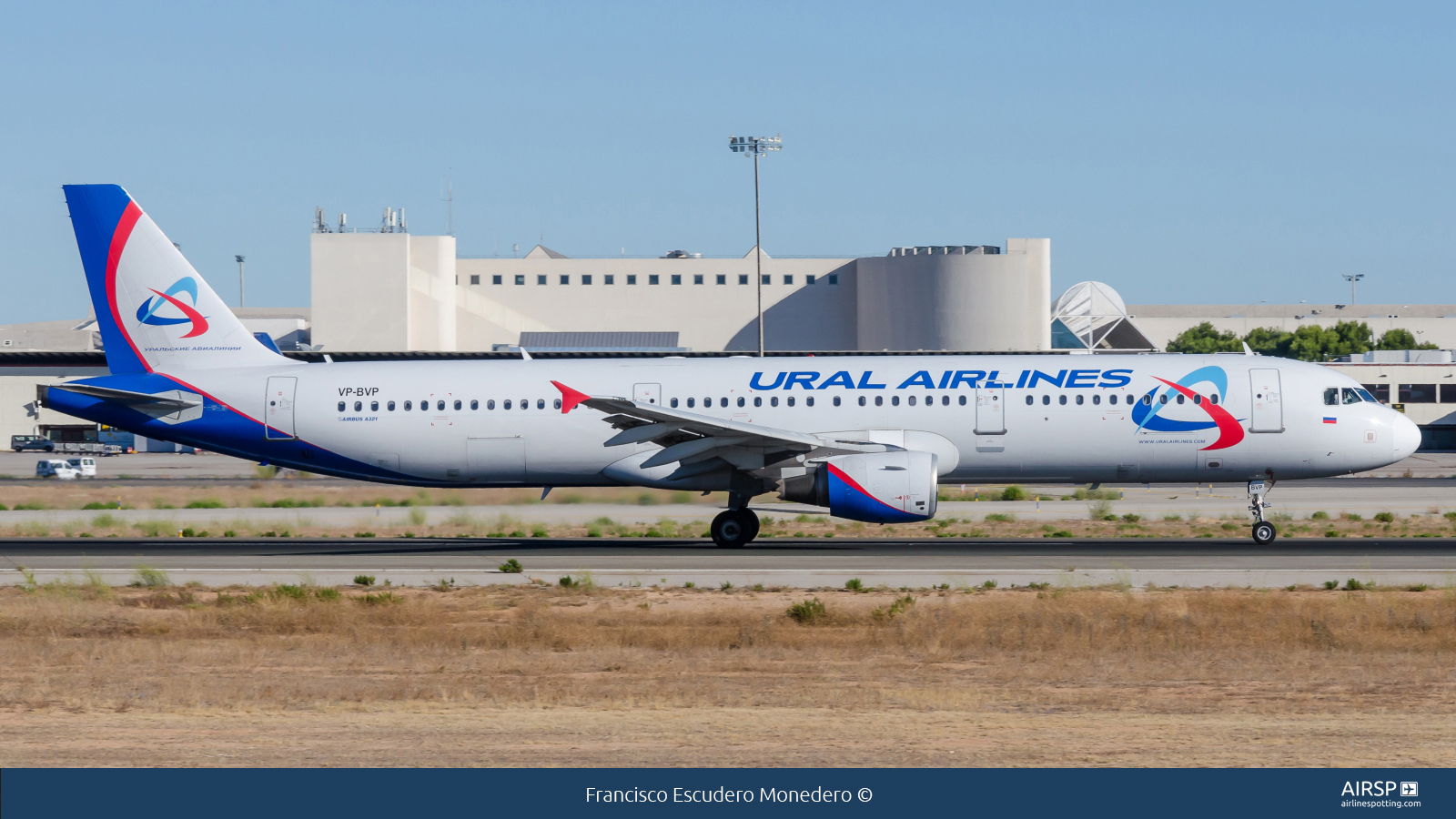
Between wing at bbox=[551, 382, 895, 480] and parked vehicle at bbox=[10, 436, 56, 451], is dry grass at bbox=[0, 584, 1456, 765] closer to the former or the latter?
wing at bbox=[551, 382, 895, 480]

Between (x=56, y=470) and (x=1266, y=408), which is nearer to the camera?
(x=1266, y=408)

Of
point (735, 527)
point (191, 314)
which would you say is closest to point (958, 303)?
point (735, 527)

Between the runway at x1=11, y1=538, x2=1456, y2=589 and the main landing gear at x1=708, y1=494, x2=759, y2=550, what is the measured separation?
0.44 m

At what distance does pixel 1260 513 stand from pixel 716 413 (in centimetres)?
1181

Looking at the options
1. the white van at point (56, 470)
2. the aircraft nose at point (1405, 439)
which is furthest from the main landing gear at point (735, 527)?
the white van at point (56, 470)

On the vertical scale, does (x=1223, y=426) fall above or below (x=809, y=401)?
below

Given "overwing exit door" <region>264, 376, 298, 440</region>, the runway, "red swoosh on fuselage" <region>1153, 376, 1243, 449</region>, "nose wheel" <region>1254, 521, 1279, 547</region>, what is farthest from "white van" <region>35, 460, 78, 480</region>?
"nose wheel" <region>1254, 521, 1279, 547</region>

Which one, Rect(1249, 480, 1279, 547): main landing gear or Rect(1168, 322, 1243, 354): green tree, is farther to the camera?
Rect(1168, 322, 1243, 354): green tree

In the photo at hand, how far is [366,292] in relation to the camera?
105 meters

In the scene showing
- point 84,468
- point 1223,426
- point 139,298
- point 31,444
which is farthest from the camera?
point 31,444

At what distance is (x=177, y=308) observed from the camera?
30.3 m

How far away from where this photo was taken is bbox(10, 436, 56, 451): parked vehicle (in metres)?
97.2

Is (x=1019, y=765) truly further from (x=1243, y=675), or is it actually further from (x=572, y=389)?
(x=572, y=389)

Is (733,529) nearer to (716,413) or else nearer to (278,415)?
(716,413)
